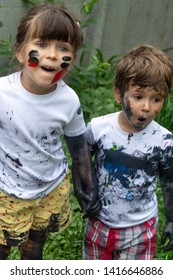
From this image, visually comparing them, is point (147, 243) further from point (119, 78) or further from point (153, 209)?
point (119, 78)

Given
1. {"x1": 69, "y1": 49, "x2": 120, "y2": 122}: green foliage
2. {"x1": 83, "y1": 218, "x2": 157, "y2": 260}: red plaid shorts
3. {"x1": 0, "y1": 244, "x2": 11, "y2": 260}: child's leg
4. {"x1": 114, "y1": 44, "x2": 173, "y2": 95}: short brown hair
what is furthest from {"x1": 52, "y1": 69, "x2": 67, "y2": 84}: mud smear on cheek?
{"x1": 69, "y1": 49, "x2": 120, "y2": 122}: green foliage

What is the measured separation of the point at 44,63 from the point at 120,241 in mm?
953

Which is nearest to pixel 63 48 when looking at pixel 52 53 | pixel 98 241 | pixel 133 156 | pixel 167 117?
pixel 52 53

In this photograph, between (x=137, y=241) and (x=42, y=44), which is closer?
(x=42, y=44)

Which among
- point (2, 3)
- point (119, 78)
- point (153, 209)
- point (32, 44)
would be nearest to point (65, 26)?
point (32, 44)

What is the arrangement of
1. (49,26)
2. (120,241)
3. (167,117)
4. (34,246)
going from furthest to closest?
(167,117) < (34,246) < (120,241) < (49,26)

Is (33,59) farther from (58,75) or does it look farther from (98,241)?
(98,241)

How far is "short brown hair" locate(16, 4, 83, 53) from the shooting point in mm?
2969

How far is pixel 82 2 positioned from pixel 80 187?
287cm

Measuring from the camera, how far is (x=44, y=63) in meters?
3.00

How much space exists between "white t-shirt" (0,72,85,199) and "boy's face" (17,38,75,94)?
4 centimetres

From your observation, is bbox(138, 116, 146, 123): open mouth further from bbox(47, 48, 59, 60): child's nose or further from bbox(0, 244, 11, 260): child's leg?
bbox(0, 244, 11, 260): child's leg

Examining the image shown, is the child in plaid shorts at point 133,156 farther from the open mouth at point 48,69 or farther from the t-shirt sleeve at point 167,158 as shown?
the open mouth at point 48,69
